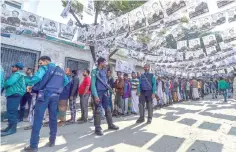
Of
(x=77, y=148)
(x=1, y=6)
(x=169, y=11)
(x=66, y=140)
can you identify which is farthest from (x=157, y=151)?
(x=1, y=6)

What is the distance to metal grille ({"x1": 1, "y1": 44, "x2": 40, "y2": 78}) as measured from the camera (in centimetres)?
716

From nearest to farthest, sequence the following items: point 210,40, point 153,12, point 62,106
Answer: point 62,106, point 153,12, point 210,40

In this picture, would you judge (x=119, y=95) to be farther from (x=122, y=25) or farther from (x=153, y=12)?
(x=153, y=12)

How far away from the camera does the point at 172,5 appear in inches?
271

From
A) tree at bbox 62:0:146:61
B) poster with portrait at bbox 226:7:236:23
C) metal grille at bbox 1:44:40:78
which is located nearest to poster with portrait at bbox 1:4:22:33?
metal grille at bbox 1:44:40:78

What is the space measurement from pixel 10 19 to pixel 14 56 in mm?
1571

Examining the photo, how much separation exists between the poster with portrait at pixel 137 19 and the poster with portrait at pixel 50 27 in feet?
9.80

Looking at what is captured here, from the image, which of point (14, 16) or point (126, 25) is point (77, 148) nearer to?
point (14, 16)

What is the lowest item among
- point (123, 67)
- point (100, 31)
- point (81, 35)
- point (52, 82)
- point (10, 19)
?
point (52, 82)

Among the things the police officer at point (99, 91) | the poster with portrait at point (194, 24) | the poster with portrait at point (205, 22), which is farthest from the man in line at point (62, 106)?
the poster with portrait at point (194, 24)

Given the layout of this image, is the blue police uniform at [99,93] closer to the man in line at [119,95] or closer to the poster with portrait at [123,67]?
the man in line at [119,95]

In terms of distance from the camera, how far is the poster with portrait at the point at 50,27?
745 cm

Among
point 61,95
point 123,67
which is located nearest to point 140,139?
point 61,95

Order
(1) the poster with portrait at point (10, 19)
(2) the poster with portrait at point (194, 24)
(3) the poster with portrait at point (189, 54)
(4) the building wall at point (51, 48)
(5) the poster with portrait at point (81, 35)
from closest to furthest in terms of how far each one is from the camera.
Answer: (1) the poster with portrait at point (10, 19), (4) the building wall at point (51, 48), (5) the poster with portrait at point (81, 35), (2) the poster with portrait at point (194, 24), (3) the poster with portrait at point (189, 54)
